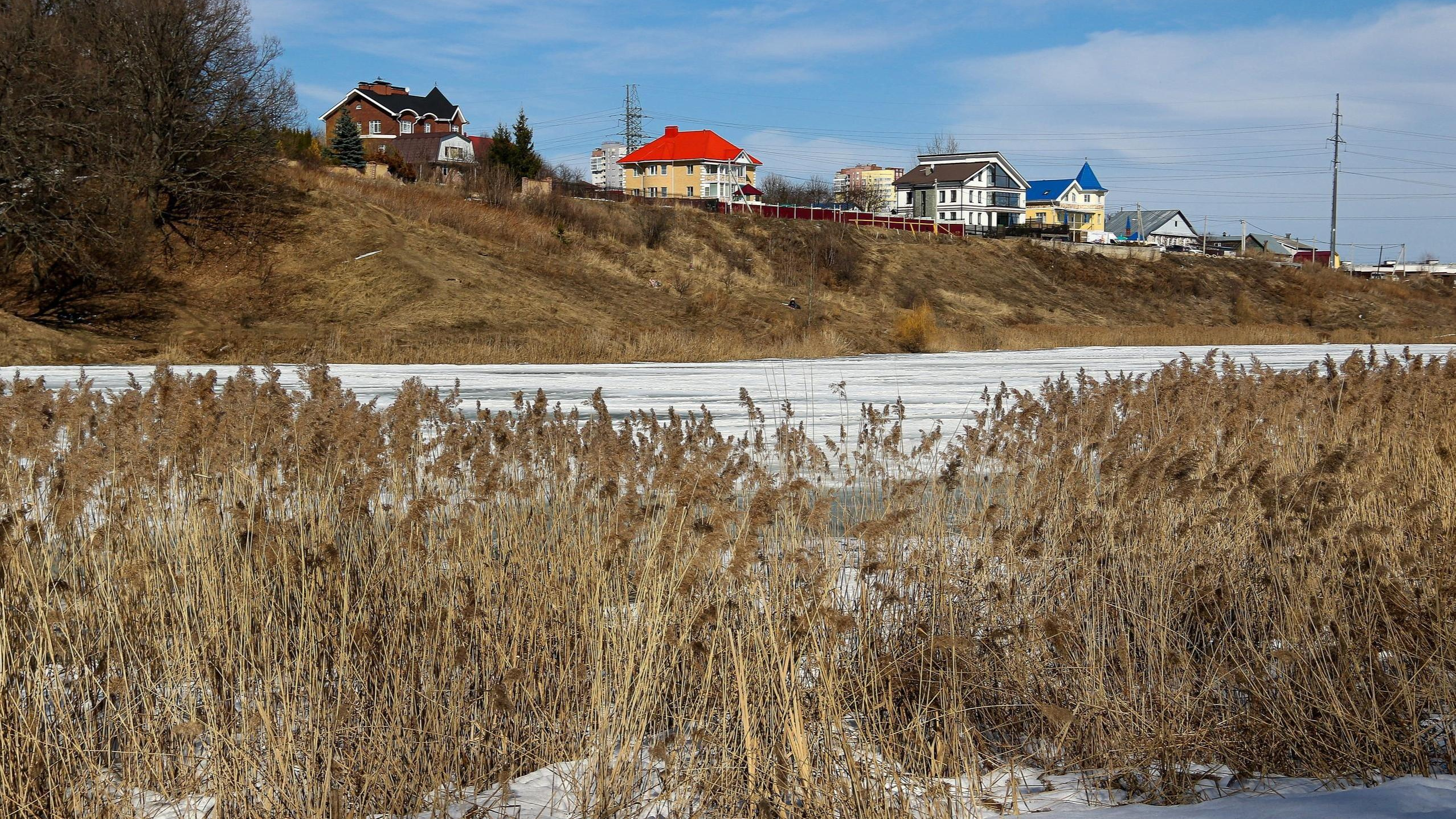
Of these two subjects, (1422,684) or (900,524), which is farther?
(900,524)

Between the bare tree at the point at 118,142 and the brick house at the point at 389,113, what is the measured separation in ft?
183

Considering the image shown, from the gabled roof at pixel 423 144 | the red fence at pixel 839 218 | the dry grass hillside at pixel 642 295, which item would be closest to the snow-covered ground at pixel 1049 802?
the dry grass hillside at pixel 642 295

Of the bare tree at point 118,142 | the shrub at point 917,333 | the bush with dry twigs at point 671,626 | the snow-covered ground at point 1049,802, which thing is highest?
the bare tree at point 118,142

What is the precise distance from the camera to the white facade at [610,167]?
119 meters

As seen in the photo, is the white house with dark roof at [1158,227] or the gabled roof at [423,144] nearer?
the gabled roof at [423,144]

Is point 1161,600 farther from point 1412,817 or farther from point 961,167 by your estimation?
point 961,167

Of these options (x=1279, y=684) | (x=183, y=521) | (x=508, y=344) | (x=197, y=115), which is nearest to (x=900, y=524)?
(x=1279, y=684)

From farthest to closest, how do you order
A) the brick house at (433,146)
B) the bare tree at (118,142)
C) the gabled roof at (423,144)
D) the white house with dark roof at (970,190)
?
the white house with dark roof at (970,190) → the gabled roof at (423,144) → the brick house at (433,146) → the bare tree at (118,142)

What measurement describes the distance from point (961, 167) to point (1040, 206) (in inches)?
737

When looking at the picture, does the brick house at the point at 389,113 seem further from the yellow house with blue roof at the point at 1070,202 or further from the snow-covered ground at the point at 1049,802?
the snow-covered ground at the point at 1049,802

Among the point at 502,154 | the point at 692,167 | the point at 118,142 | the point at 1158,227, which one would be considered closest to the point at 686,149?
the point at 692,167

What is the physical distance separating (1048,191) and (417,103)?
205ft

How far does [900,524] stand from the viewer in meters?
6.02

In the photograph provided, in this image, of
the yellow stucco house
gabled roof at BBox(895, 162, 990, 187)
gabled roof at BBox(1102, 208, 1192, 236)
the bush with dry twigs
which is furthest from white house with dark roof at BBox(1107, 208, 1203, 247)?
the bush with dry twigs
